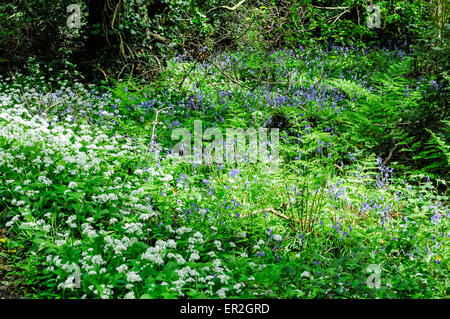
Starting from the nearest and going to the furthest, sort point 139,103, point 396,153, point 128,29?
point 396,153 < point 139,103 < point 128,29

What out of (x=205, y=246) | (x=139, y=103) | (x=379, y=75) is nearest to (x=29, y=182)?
(x=205, y=246)

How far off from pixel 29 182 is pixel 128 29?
529 cm

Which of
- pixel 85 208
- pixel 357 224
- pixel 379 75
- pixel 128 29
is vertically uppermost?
pixel 128 29

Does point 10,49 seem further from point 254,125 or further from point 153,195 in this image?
point 153,195

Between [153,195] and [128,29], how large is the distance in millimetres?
5382

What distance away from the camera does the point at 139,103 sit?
24.6 feet

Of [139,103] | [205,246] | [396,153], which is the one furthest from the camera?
[139,103]

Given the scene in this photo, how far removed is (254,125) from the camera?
7.03 m
